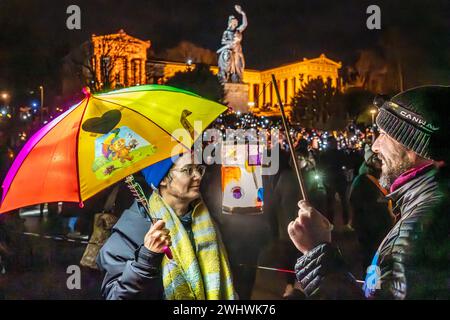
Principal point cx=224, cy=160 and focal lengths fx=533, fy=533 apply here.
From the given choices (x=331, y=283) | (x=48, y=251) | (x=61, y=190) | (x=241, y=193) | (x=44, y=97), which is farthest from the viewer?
(x=44, y=97)

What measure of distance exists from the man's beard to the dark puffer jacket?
10 centimetres

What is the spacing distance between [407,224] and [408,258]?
0.17 m

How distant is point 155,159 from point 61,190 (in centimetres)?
57

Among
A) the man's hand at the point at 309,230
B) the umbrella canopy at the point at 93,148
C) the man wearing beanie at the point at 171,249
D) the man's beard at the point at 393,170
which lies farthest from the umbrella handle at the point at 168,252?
the man's beard at the point at 393,170

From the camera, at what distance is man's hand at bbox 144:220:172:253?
2.91m

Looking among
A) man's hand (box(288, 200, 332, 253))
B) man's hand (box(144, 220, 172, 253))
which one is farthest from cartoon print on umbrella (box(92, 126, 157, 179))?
man's hand (box(288, 200, 332, 253))

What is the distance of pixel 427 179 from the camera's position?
2643 mm

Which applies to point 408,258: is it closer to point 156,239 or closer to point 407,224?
point 407,224

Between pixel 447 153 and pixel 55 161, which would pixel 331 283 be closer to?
pixel 447 153

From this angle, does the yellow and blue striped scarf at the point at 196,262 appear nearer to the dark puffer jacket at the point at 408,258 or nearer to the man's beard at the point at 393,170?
the dark puffer jacket at the point at 408,258

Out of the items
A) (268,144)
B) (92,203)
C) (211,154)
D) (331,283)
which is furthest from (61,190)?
(268,144)

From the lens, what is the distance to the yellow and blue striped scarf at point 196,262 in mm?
3111

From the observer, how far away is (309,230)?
285cm

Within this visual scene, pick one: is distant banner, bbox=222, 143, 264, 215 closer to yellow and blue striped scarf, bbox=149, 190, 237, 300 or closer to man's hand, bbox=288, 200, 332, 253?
yellow and blue striped scarf, bbox=149, 190, 237, 300
